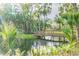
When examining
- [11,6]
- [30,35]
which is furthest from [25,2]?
[30,35]

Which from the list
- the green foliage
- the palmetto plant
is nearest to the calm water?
the green foliage

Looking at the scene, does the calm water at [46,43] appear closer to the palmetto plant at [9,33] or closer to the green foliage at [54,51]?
the green foliage at [54,51]

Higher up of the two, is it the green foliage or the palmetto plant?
the palmetto plant

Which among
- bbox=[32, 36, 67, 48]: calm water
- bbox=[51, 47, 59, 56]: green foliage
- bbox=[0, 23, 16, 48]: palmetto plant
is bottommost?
bbox=[51, 47, 59, 56]: green foliage

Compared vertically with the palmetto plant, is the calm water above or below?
below

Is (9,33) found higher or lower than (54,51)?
higher

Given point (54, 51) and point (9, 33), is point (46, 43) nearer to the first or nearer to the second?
point (54, 51)

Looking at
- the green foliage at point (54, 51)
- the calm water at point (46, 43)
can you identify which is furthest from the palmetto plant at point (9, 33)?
the green foliage at point (54, 51)

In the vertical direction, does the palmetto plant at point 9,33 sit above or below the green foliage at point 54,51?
above

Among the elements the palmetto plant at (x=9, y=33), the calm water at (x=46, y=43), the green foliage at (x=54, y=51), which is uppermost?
the palmetto plant at (x=9, y=33)

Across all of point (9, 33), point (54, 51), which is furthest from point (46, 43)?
point (9, 33)

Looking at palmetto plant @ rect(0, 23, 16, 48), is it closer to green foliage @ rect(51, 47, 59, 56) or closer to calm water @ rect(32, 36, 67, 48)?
calm water @ rect(32, 36, 67, 48)
